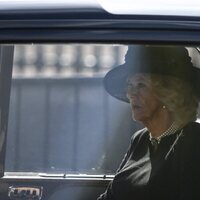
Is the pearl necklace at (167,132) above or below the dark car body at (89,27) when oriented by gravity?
below

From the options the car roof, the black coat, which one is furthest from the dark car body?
the black coat

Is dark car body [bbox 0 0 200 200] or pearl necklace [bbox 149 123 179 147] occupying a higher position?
dark car body [bbox 0 0 200 200]

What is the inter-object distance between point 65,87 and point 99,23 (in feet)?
0.93

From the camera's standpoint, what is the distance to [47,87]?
9.51 ft

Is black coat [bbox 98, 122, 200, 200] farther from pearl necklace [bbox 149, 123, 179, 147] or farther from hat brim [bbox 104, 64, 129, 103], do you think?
hat brim [bbox 104, 64, 129, 103]

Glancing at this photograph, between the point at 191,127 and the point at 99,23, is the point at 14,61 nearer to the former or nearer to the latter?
the point at 99,23

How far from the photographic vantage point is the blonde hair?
2982mm

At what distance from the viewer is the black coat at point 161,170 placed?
2.88 meters

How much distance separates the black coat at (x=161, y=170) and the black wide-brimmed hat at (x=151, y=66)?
16 cm

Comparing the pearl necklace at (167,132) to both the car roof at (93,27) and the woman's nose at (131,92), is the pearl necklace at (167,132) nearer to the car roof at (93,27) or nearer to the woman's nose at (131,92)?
the woman's nose at (131,92)

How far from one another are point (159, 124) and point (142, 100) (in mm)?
108

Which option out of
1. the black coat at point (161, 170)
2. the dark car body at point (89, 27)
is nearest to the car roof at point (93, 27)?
the dark car body at point (89, 27)

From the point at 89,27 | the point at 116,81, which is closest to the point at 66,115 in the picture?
the point at 116,81

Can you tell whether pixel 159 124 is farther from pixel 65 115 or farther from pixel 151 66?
pixel 65 115
